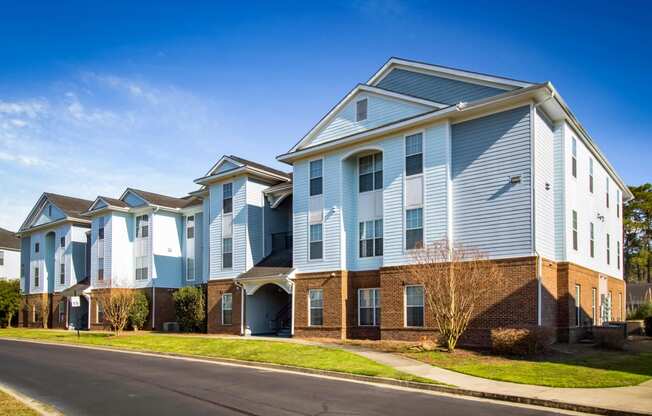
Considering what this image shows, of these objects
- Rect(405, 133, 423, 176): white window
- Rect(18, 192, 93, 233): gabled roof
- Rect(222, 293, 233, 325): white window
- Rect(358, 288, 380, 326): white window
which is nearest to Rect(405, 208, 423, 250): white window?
Rect(405, 133, 423, 176): white window

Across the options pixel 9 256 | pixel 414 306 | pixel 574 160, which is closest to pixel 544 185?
pixel 574 160

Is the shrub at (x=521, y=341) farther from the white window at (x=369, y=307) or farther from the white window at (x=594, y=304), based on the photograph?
the white window at (x=594, y=304)

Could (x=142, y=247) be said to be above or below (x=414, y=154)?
below

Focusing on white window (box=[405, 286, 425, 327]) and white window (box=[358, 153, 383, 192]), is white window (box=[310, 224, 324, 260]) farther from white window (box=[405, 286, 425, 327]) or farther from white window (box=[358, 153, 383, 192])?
white window (box=[405, 286, 425, 327])

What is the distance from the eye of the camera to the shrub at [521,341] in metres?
18.9

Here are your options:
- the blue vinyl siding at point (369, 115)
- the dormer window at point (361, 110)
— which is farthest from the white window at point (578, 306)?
the dormer window at point (361, 110)

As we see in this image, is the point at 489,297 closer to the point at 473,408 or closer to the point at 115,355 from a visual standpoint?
the point at 473,408

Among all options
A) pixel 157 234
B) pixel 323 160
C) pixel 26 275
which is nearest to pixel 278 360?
pixel 323 160

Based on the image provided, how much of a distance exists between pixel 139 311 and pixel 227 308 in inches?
383

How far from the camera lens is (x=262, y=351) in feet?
75.3

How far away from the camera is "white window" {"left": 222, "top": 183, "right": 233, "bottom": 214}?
34000mm

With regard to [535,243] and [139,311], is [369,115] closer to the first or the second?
[535,243]

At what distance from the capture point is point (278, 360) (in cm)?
2036

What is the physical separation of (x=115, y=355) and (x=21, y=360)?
142 inches
